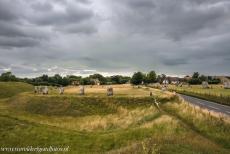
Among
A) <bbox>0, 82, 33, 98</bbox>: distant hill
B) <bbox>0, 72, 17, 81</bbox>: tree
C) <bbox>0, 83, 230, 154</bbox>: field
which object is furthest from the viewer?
<bbox>0, 72, 17, 81</bbox>: tree

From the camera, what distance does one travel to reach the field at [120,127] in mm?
27922

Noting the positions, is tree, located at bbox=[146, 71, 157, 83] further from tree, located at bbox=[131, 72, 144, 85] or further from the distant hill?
the distant hill

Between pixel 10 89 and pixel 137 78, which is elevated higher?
pixel 137 78

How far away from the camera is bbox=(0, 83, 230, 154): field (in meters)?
27.9

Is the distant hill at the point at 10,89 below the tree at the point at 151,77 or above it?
below

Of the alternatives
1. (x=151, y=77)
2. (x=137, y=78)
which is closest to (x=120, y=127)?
(x=137, y=78)

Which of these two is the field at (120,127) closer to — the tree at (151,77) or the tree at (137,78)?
the tree at (137,78)

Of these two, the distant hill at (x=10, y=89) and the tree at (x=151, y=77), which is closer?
the distant hill at (x=10, y=89)

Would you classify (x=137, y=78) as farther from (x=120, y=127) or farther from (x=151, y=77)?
(x=120, y=127)

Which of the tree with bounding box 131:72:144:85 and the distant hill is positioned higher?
the tree with bounding box 131:72:144:85

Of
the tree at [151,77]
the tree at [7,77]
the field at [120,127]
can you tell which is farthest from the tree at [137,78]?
the field at [120,127]

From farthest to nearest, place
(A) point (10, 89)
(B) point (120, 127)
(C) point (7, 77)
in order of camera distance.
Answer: (C) point (7, 77)
(A) point (10, 89)
(B) point (120, 127)

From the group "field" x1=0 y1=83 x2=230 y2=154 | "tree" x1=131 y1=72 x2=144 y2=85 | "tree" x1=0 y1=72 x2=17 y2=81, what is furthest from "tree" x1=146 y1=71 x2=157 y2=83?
"field" x1=0 y1=83 x2=230 y2=154

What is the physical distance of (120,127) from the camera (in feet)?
147
